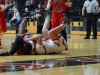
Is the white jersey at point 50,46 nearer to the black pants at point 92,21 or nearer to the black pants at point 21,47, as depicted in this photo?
the black pants at point 21,47

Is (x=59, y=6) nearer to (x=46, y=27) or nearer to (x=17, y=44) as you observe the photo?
(x=46, y=27)

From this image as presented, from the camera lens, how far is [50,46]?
27.2 feet

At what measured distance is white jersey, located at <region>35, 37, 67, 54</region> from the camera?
324 inches

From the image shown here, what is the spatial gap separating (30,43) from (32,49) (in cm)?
21

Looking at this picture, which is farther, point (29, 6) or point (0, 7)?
point (29, 6)

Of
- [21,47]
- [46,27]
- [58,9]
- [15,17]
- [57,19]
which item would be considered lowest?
[15,17]

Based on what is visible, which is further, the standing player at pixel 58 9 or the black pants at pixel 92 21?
the black pants at pixel 92 21

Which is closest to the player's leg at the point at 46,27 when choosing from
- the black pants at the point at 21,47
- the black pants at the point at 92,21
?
the black pants at the point at 21,47

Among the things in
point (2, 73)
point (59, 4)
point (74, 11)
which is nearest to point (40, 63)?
point (2, 73)

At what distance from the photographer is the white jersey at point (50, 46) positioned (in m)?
8.23

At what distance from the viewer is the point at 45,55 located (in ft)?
26.9

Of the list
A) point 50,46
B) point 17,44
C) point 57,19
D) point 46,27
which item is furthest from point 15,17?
point 17,44

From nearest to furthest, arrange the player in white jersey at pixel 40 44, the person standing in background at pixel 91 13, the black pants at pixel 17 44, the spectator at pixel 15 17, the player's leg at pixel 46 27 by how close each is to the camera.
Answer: the black pants at pixel 17 44 < the player in white jersey at pixel 40 44 < the player's leg at pixel 46 27 < the person standing in background at pixel 91 13 < the spectator at pixel 15 17

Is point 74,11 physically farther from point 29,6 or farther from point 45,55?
point 45,55
